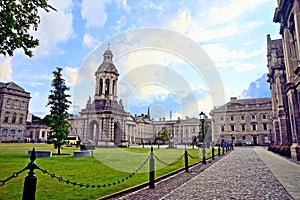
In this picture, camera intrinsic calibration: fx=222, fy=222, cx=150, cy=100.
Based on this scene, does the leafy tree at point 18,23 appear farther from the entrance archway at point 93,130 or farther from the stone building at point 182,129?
the stone building at point 182,129

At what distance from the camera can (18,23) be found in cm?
597

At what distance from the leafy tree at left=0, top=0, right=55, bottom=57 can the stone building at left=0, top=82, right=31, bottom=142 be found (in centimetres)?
6428

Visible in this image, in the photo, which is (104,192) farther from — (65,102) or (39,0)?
(65,102)

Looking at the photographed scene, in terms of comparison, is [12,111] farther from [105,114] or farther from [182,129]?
[182,129]

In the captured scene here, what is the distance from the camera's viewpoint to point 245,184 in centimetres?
832

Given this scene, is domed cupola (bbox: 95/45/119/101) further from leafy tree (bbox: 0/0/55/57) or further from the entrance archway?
leafy tree (bbox: 0/0/55/57)

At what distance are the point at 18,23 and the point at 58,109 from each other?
18.7 meters

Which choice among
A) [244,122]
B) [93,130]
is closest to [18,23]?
[93,130]

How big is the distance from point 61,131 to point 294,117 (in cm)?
2139

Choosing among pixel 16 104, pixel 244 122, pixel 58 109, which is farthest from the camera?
pixel 244 122

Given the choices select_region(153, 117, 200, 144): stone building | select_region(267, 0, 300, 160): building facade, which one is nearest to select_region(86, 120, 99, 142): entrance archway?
select_region(267, 0, 300, 160): building facade

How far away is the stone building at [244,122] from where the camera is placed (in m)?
63.8

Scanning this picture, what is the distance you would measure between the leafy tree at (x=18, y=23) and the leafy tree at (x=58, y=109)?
17.6 m

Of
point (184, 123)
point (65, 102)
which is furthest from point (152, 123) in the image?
point (65, 102)
